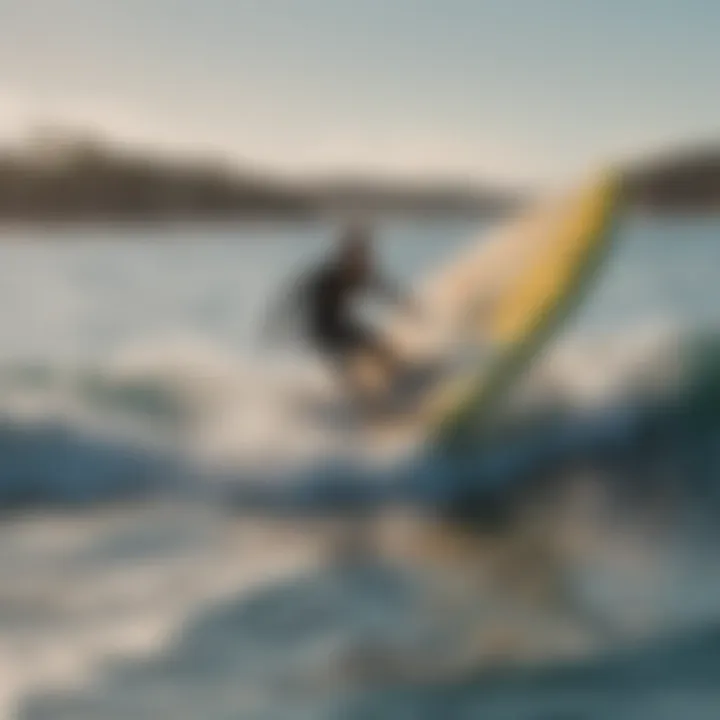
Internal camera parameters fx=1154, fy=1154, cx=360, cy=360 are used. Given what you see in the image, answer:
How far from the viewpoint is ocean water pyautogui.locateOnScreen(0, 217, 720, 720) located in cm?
116

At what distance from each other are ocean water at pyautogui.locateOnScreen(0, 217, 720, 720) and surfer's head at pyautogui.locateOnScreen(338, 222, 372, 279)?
3 centimetres

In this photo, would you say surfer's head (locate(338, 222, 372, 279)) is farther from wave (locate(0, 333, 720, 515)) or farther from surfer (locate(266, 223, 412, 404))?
wave (locate(0, 333, 720, 515))

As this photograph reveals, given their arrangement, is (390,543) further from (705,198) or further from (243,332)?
(705,198)

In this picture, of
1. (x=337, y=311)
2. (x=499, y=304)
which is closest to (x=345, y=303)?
(x=337, y=311)

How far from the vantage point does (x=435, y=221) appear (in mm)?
1464

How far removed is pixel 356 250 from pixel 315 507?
34 cm

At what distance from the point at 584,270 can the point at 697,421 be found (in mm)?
353

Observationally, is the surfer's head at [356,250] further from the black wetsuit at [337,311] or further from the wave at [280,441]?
the wave at [280,441]

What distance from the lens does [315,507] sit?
58.3 inches

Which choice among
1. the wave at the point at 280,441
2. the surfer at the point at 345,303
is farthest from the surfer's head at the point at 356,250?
the wave at the point at 280,441

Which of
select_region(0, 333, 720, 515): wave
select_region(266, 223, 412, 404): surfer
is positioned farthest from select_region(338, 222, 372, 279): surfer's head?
select_region(0, 333, 720, 515): wave

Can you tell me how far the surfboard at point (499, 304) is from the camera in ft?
4.82

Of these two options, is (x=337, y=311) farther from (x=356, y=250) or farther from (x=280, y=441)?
(x=280, y=441)

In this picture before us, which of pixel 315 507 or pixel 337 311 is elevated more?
pixel 337 311
